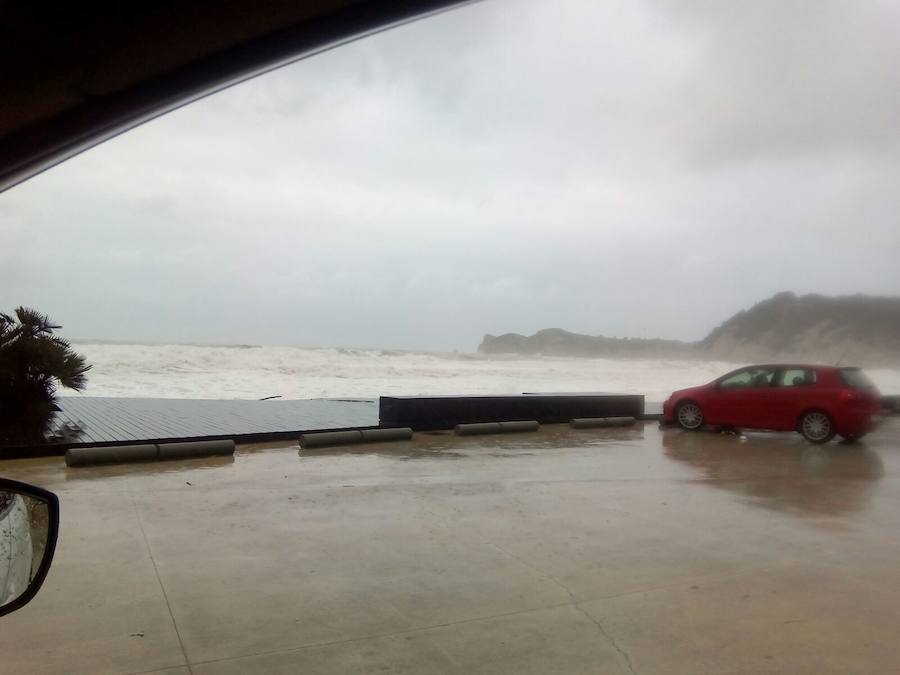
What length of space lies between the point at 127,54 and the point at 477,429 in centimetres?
1111

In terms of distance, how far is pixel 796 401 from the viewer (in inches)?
499

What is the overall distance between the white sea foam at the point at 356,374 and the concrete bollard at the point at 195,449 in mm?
11489

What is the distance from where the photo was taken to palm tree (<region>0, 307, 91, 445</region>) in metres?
11.3

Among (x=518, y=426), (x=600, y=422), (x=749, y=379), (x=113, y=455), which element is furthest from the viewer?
(x=600, y=422)

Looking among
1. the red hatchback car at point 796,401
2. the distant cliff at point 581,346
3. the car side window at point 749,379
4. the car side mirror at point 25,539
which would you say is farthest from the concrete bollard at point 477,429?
the distant cliff at point 581,346

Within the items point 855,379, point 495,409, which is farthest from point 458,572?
point 855,379

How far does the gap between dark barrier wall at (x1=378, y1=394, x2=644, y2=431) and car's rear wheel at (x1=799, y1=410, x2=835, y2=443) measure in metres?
3.66

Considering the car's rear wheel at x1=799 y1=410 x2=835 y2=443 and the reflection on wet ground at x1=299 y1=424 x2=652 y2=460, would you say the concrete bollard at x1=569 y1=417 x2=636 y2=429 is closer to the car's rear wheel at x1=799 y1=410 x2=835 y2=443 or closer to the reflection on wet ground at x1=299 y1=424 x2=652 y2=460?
the reflection on wet ground at x1=299 y1=424 x2=652 y2=460

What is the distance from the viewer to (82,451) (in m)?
8.77

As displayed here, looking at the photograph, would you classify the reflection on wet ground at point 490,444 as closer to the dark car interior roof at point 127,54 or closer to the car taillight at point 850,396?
the car taillight at point 850,396

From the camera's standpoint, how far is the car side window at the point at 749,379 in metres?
13.1

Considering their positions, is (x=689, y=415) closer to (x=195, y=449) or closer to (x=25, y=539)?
(x=195, y=449)

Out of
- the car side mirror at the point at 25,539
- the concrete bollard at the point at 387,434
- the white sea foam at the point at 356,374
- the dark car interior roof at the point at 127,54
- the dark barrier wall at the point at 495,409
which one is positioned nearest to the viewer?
the dark car interior roof at the point at 127,54

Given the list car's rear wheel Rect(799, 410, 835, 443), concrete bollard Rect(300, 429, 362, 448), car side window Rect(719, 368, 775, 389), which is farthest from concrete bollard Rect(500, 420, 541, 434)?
car's rear wheel Rect(799, 410, 835, 443)
